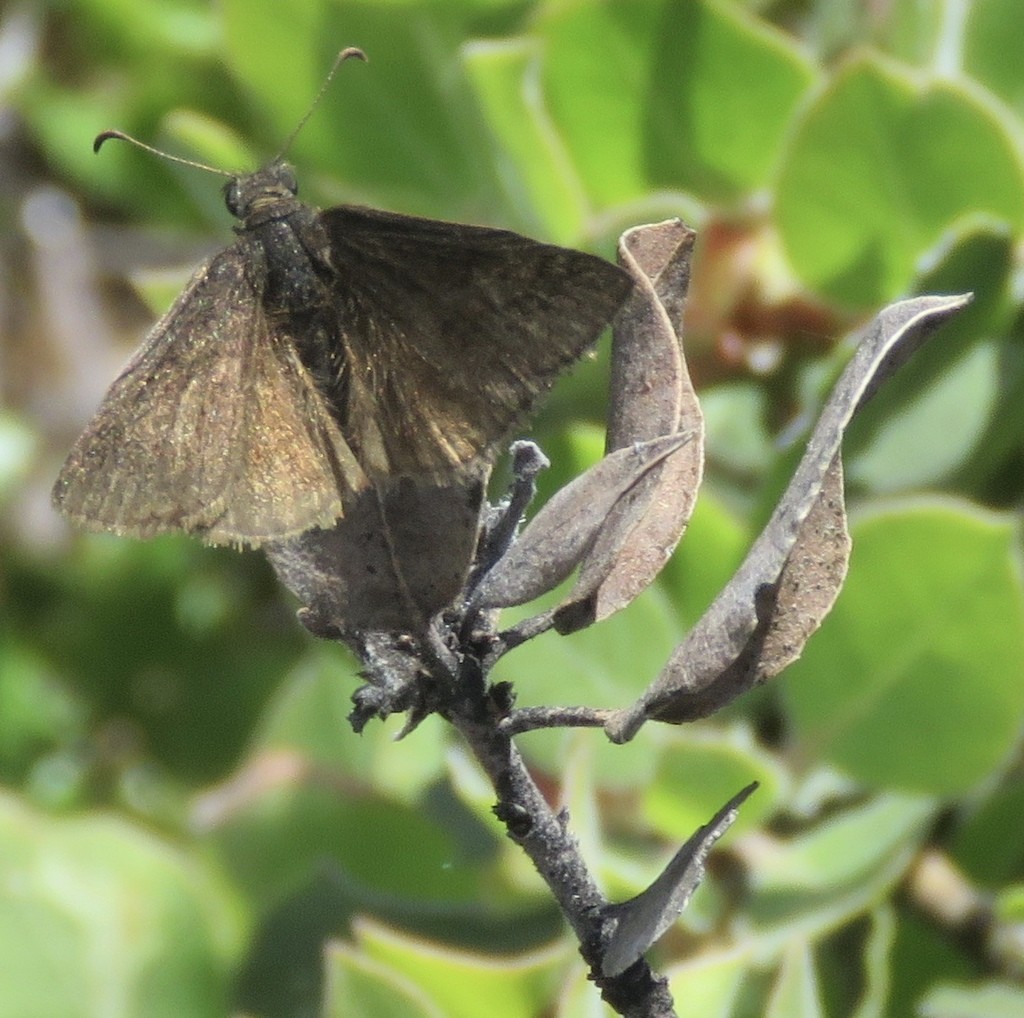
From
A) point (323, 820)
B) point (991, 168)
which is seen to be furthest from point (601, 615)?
point (323, 820)

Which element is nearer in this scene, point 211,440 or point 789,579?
point 789,579

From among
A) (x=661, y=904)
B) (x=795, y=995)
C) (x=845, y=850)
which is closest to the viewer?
(x=661, y=904)

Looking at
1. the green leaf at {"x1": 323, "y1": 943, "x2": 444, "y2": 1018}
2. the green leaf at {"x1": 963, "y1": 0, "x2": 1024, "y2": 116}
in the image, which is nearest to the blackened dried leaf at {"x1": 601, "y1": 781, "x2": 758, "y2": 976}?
the green leaf at {"x1": 323, "y1": 943, "x2": 444, "y2": 1018}

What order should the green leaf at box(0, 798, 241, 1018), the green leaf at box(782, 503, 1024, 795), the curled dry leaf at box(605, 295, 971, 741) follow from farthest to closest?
the green leaf at box(0, 798, 241, 1018) < the green leaf at box(782, 503, 1024, 795) < the curled dry leaf at box(605, 295, 971, 741)

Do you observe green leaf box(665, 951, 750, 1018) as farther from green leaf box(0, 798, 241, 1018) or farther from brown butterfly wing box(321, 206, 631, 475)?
green leaf box(0, 798, 241, 1018)

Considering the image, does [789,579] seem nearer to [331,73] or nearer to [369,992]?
[369,992]

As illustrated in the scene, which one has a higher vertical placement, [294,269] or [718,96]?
[718,96]

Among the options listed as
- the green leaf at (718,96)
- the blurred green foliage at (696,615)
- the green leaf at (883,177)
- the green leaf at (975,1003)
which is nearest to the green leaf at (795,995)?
the blurred green foliage at (696,615)

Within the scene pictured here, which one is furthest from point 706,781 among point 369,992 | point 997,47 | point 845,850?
point 997,47
